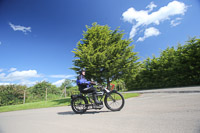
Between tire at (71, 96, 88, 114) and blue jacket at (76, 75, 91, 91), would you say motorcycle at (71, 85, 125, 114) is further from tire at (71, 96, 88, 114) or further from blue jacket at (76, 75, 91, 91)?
blue jacket at (76, 75, 91, 91)

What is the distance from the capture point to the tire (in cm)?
445

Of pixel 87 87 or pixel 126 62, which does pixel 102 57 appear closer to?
pixel 126 62

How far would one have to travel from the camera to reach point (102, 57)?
31.2 feet

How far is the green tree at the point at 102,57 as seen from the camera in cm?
961

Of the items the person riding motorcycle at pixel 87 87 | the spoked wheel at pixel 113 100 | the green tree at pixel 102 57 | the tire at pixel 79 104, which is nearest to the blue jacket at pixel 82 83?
the person riding motorcycle at pixel 87 87

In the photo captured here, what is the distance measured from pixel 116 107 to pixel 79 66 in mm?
7193

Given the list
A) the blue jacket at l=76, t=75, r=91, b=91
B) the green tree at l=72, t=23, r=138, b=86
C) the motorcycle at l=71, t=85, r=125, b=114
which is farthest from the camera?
the green tree at l=72, t=23, r=138, b=86

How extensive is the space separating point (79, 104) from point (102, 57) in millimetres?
5680

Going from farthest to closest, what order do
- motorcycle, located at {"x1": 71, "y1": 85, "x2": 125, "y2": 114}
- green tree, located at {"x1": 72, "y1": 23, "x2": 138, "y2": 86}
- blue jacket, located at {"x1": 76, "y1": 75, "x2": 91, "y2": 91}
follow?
green tree, located at {"x1": 72, "y1": 23, "x2": 138, "y2": 86}
blue jacket, located at {"x1": 76, "y1": 75, "x2": 91, "y2": 91}
motorcycle, located at {"x1": 71, "y1": 85, "x2": 125, "y2": 114}

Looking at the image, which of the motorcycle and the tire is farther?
Result: the tire

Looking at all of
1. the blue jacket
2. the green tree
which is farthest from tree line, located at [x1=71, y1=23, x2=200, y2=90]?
the blue jacket

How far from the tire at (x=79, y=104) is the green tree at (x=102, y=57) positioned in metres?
4.96

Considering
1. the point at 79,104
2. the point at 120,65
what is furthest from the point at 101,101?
the point at 120,65

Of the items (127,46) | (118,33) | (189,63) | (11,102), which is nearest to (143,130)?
(127,46)
